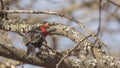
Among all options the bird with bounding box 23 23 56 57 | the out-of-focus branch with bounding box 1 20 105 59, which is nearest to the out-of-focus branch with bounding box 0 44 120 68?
the bird with bounding box 23 23 56 57

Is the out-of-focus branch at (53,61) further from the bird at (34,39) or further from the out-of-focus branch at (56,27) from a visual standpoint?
the out-of-focus branch at (56,27)

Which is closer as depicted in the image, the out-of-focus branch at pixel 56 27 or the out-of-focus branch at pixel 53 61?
the out-of-focus branch at pixel 53 61

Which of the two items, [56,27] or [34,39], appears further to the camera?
[56,27]

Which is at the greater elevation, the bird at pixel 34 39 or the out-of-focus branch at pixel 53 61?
the bird at pixel 34 39

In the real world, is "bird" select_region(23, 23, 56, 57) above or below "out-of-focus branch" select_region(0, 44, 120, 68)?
above

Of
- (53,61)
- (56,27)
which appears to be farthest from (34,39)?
(56,27)

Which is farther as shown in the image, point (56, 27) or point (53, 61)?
point (56, 27)

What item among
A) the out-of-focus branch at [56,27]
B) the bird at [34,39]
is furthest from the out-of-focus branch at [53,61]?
the out-of-focus branch at [56,27]

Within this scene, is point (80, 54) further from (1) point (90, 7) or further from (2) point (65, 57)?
(1) point (90, 7)

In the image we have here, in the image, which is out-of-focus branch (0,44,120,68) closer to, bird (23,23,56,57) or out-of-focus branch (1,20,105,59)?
bird (23,23,56,57)

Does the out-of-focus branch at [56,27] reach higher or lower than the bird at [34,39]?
lower

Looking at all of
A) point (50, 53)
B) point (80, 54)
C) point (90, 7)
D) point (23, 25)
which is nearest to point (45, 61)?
point (50, 53)

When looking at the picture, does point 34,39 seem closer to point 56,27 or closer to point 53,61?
point 53,61

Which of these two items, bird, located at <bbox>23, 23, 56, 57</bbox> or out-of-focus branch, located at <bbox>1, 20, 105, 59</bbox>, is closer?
bird, located at <bbox>23, 23, 56, 57</bbox>
